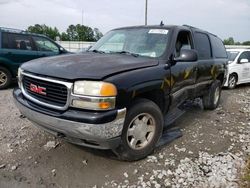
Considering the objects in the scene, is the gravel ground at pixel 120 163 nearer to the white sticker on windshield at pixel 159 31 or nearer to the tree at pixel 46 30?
the white sticker on windshield at pixel 159 31

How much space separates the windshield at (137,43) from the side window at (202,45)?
1.14m

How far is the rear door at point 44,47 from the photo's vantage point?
8914mm

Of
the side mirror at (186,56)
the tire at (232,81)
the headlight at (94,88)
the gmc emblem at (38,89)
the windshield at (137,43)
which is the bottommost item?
the tire at (232,81)

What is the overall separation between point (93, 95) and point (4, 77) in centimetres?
620

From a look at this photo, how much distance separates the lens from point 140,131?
11.8 ft

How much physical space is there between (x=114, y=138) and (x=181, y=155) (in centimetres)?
130

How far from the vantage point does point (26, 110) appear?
350 centimetres

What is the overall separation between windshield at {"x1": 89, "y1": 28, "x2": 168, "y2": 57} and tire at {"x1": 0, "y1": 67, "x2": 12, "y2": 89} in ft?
14.5

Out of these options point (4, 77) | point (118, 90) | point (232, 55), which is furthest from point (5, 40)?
point (232, 55)

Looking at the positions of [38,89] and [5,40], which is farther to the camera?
[5,40]

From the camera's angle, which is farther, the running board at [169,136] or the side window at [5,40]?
the side window at [5,40]

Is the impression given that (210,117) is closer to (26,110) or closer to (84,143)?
(84,143)

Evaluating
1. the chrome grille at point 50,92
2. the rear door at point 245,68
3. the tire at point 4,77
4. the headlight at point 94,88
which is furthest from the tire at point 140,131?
the rear door at point 245,68

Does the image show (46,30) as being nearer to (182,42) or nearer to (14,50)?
(14,50)
